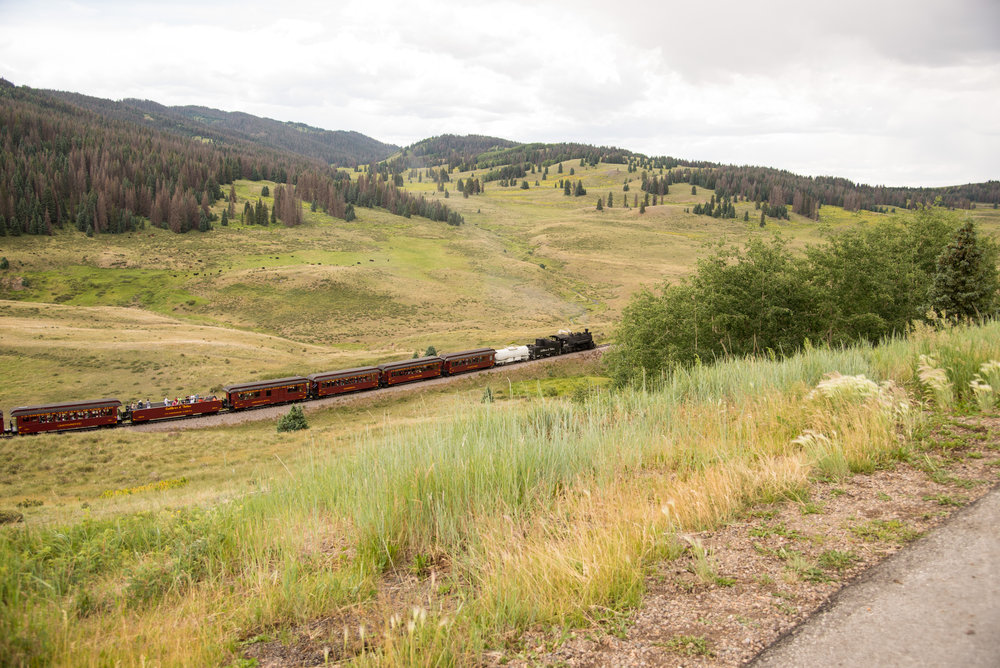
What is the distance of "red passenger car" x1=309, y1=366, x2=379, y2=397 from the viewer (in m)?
44.3

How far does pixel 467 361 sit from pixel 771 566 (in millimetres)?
48240

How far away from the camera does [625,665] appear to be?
3369 mm

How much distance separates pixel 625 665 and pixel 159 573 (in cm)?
475

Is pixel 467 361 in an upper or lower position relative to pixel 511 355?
lower

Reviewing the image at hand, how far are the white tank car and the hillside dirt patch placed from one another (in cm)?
4853

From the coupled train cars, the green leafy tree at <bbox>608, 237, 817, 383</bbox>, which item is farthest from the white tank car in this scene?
the green leafy tree at <bbox>608, 237, 817, 383</bbox>

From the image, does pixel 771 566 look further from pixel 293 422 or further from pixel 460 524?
pixel 293 422

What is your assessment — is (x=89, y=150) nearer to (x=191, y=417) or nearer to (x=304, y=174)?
(x=304, y=174)

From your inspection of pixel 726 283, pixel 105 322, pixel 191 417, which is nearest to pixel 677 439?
pixel 726 283

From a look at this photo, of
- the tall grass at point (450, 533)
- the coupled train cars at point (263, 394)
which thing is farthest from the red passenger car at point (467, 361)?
the tall grass at point (450, 533)

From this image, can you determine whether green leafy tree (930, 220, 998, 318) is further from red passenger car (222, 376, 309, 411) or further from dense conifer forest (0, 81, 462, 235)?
dense conifer forest (0, 81, 462, 235)

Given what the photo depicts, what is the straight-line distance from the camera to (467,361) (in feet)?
172

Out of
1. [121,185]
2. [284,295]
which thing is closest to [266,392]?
[284,295]

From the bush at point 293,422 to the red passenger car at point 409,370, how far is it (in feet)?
34.0
